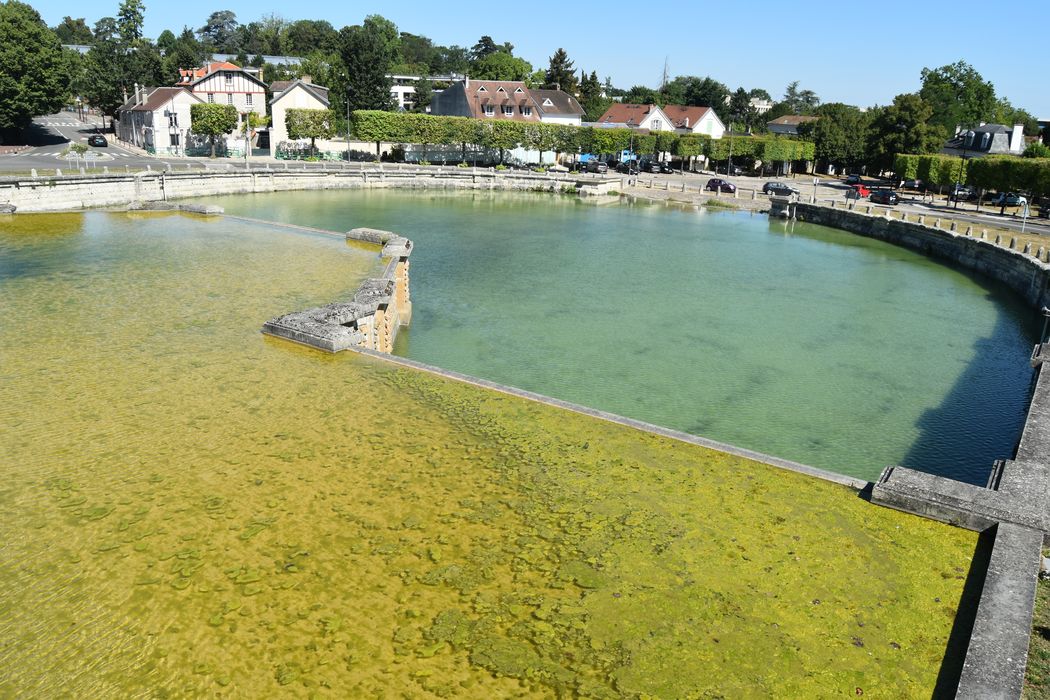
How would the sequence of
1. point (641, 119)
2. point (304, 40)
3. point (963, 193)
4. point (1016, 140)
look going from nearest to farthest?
point (963, 193)
point (1016, 140)
point (641, 119)
point (304, 40)

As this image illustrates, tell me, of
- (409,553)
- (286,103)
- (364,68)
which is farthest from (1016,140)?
(409,553)

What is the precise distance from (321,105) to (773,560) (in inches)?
3549

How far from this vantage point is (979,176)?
6034 centimetres

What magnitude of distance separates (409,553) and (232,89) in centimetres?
9357

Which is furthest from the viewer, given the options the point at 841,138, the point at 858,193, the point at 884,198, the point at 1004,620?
the point at 841,138

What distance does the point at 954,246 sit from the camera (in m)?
45.0

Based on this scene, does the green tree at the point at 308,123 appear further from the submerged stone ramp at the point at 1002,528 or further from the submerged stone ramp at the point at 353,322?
the submerged stone ramp at the point at 1002,528

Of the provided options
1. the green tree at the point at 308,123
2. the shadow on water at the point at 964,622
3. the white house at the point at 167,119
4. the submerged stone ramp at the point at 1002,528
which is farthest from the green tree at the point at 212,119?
the shadow on water at the point at 964,622

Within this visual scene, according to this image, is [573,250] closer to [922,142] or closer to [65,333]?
[65,333]

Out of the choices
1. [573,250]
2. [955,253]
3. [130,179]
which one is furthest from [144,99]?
[955,253]

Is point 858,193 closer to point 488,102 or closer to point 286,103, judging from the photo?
point 488,102

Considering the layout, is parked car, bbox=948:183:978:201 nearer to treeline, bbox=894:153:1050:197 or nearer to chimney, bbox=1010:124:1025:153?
Result: treeline, bbox=894:153:1050:197

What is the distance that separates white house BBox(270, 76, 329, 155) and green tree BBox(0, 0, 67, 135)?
22.9 metres

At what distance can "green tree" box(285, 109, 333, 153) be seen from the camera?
80300 mm
